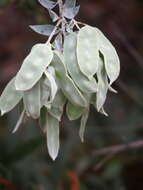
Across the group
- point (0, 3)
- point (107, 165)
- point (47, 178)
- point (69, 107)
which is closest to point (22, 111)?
point (69, 107)

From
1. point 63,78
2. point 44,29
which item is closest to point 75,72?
point 63,78

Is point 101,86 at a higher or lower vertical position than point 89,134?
higher

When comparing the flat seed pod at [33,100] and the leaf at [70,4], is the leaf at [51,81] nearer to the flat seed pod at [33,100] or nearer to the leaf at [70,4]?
the flat seed pod at [33,100]

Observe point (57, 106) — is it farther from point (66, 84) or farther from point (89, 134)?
point (89, 134)

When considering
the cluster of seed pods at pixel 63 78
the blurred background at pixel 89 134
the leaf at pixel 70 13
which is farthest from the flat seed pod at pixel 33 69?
the blurred background at pixel 89 134

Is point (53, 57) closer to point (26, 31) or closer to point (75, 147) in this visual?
point (75, 147)

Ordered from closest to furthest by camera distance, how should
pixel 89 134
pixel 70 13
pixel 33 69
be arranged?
pixel 33 69 < pixel 70 13 < pixel 89 134

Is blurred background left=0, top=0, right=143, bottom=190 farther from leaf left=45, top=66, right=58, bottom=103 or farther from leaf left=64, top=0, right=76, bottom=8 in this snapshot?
leaf left=45, top=66, right=58, bottom=103
